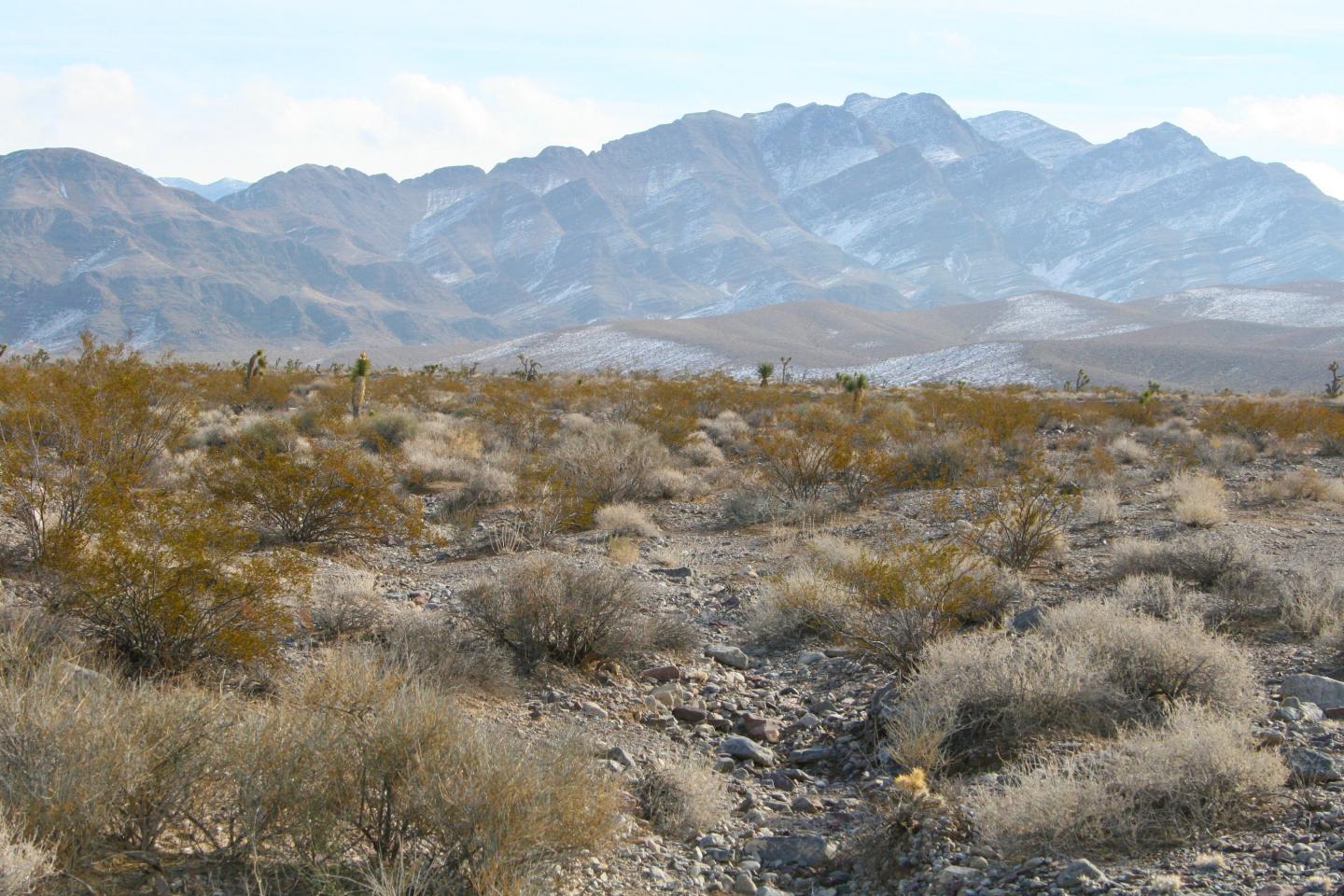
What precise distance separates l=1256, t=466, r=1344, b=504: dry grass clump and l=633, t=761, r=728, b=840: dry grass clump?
14.1m

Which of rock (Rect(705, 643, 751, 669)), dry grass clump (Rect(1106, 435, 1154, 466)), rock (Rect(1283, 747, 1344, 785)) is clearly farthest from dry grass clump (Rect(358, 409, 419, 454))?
rock (Rect(1283, 747, 1344, 785))

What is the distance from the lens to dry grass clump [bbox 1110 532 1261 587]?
9.73 metres

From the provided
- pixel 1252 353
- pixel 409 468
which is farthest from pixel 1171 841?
pixel 1252 353

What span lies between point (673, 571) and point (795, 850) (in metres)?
6.02

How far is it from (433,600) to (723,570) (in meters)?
3.58

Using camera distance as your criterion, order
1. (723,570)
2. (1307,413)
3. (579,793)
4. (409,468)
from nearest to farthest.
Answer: (579,793) < (723,570) < (409,468) < (1307,413)

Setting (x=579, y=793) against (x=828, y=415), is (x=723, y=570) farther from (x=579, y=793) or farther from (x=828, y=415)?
(x=828, y=415)

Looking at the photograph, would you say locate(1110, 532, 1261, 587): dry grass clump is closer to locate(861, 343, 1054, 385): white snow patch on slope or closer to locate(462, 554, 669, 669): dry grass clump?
locate(462, 554, 669, 669): dry grass clump

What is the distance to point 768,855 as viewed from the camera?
17.0ft

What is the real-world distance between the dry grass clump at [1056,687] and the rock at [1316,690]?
353mm

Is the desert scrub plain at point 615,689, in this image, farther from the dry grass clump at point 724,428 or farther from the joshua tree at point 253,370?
the joshua tree at point 253,370

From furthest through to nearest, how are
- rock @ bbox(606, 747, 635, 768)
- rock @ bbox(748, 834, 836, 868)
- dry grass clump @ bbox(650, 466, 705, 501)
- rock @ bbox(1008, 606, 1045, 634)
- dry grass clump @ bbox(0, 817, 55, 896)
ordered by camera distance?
1. dry grass clump @ bbox(650, 466, 705, 501)
2. rock @ bbox(1008, 606, 1045, 634)
3. rock @ bbox(606, 747, 635, 768)
4. rock @ bbox(748, 834, 836, 868)
5. dry grass clump @ bbox(0, 817, 55, 896)

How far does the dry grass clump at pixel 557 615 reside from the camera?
765 cm

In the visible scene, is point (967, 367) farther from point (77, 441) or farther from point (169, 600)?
point (169, 600)
